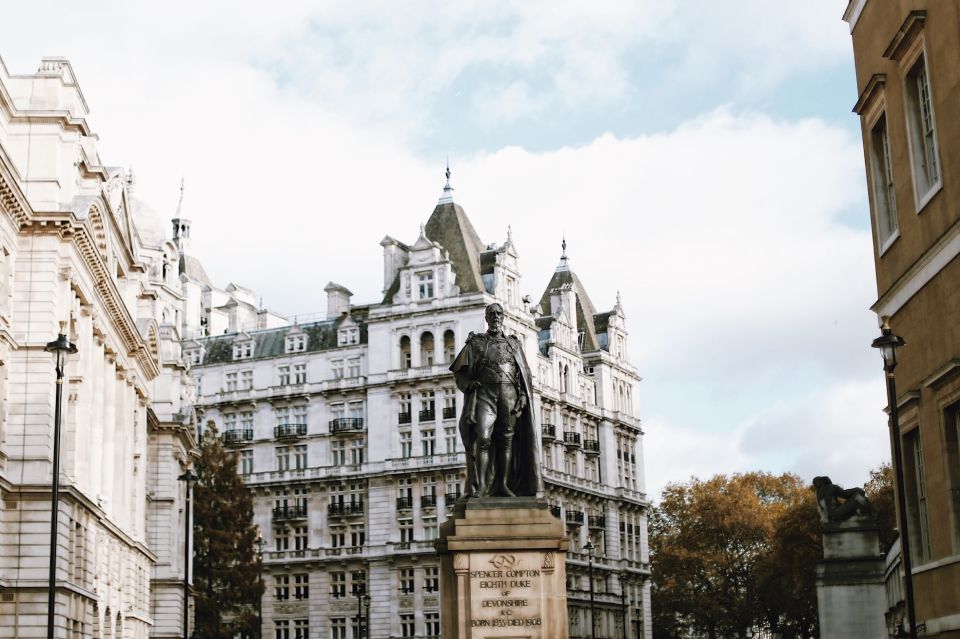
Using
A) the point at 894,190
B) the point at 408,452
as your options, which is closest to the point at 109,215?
the point at 894,190

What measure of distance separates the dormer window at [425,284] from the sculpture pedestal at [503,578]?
70.3 metres

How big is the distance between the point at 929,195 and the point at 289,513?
71645 millimetres

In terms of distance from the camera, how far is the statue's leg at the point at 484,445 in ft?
63.4

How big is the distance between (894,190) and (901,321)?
7.63 ft

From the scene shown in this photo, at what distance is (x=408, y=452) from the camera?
288 ft

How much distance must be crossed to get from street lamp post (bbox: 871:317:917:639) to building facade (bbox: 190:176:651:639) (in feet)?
202

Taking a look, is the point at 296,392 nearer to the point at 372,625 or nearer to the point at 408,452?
the point at 408,452

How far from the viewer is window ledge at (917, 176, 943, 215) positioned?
2223 centimetres

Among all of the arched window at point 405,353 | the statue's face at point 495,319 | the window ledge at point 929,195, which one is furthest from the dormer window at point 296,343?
the statue's face at point 495,319

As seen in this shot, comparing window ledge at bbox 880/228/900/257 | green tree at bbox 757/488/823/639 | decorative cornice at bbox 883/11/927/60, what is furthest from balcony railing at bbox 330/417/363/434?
decorative cornice at bbox 883/11/927/60

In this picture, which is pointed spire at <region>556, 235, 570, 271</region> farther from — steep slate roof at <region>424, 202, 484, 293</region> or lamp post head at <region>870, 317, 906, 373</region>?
lamp post head at <region>870, 317, 906, 373</region>

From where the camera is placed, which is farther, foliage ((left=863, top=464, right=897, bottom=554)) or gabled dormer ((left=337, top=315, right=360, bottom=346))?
gabled dormer ((left=337, top=315, right=360, bottom=346))

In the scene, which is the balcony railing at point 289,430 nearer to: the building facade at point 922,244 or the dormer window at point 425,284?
the dormer window at point 425,284

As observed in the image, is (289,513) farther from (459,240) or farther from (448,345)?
(459,240)
